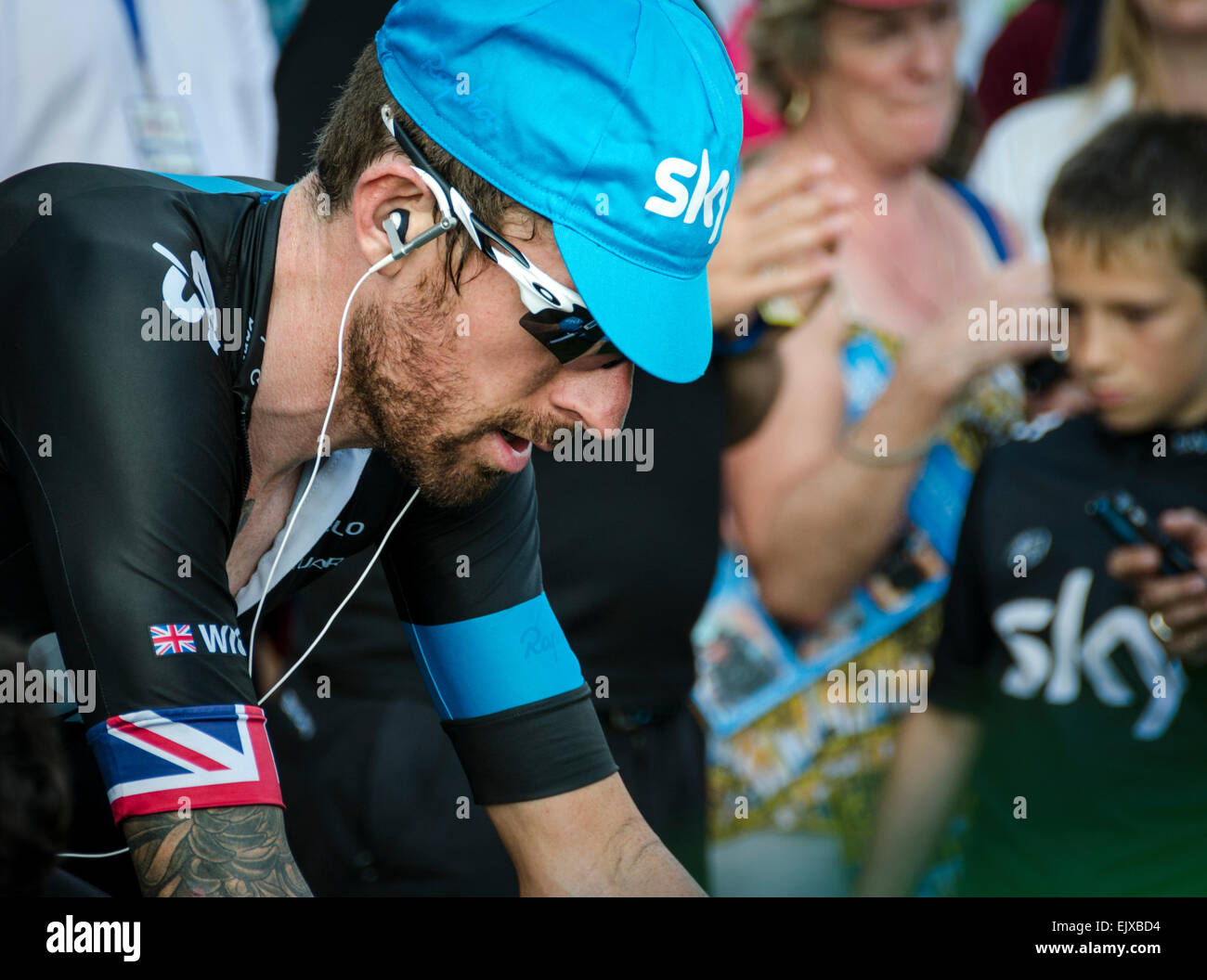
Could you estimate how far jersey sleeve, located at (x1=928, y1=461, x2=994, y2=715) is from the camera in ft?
8.19

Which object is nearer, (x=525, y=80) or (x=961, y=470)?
(x=525, y=80)

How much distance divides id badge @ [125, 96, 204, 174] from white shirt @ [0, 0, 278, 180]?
12mm

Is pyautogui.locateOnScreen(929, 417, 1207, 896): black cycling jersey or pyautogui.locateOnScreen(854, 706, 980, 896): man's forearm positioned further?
pyautogui.locateOnScreen(854, 706, 980, 896): man's forearm

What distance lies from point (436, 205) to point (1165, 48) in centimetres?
184

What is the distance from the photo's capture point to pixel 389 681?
2180 millimetres

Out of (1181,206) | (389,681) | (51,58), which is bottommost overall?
(389,681)

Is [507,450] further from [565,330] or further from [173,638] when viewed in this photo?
[173,638]

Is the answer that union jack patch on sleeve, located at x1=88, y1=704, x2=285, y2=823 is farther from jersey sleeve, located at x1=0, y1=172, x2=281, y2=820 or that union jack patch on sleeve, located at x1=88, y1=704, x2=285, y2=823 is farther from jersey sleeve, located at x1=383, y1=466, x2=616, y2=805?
jersey sleeve, located at x1=383, y1=466, x2=616, y2=805

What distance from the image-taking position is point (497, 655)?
1.57 metres

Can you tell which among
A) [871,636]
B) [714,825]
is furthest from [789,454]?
[714,825]

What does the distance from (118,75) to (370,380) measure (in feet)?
4.42

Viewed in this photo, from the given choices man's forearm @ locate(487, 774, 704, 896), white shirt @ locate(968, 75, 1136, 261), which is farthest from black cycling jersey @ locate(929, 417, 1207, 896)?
man's forearm @ locate(487, 774, 704, 896)

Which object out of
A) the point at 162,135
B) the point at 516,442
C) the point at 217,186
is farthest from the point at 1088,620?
the point at 162,135
